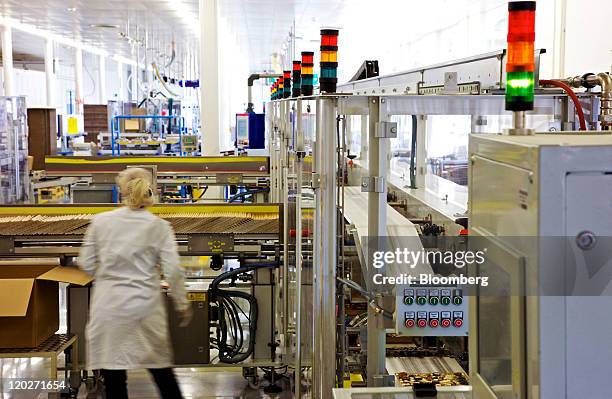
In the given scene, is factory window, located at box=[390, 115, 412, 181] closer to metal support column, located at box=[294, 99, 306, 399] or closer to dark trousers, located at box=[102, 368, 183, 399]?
metal support column, located at box=[294, 99, 306, 399]

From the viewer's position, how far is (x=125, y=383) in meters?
3.71

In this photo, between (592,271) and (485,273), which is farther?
(485,273)

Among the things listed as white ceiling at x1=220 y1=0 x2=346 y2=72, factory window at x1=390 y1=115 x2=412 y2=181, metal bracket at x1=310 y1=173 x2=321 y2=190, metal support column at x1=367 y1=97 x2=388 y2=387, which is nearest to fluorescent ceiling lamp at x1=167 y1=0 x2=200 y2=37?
white ceiling at x1=220 y1=0 x2=346 y2=72

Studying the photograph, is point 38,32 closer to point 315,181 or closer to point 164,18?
point 164,18

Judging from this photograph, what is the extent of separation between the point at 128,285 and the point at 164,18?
13181mm

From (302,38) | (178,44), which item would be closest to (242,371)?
(302,38)

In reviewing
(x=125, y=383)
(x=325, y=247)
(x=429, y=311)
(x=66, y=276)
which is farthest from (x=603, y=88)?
(x=66, y=276)

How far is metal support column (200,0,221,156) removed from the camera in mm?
10430

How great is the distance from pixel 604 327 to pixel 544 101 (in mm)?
1761

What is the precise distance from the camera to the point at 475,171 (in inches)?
62.2

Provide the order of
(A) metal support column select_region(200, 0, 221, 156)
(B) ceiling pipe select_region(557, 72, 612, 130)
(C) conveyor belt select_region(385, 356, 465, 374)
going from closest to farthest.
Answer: (B) ceiling pipe select_region(557, 72, 612, 130) < (C) conveyor belt select_region(385, 356, 465, 374) < (A) metal support column select_region(200, 0, 221, 156)

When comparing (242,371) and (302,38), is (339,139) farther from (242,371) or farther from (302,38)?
(302,38)

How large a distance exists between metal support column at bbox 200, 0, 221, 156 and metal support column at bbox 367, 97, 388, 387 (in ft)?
25.5

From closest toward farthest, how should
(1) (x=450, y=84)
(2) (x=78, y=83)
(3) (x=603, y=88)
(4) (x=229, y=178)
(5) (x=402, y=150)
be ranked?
(3) (x=603, y=88)
(1) (x=450, y=84)
(5) (x=402, y=150)
(4) (x=229, y=178)
(2) (x=78, y=83)
